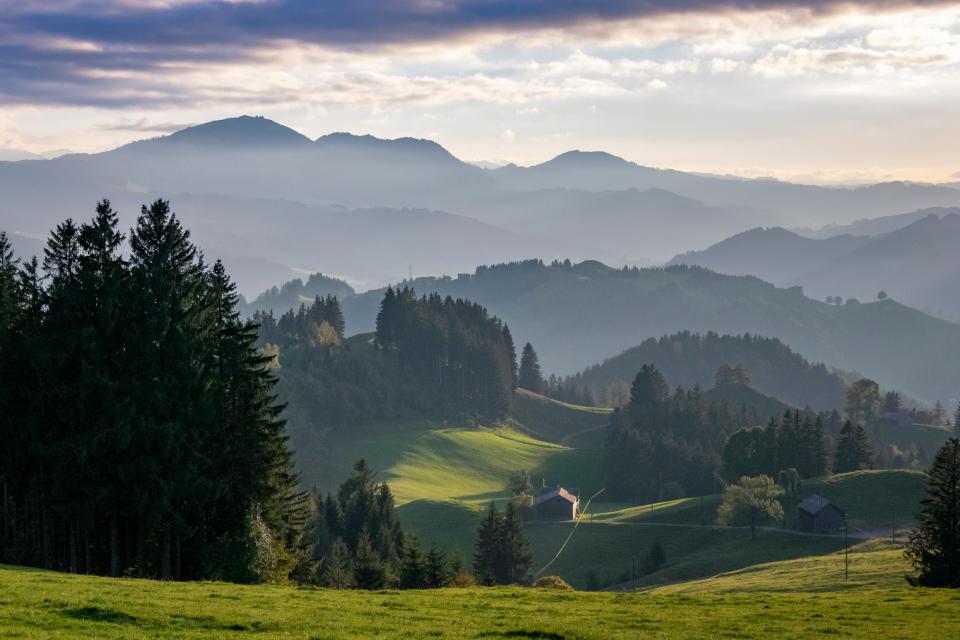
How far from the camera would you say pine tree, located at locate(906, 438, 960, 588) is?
62.5m

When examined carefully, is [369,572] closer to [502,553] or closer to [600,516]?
[502,553]

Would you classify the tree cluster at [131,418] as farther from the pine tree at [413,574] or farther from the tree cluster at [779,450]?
the tree cluster at [779,450]

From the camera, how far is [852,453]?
506ft

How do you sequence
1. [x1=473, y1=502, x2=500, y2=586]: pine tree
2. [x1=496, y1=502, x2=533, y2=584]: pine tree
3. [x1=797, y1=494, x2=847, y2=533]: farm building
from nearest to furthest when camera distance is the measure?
[x1=473, y1=502, x2=500, y2=586]: pine tree
[x1=496, y1=502, x2=533, y2=584]: pine tree
[x1=797, y1=494, x2=847, y2=533]: farm building

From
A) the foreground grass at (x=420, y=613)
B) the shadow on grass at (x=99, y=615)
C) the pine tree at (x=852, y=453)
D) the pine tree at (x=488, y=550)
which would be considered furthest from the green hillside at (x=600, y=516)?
the shadow on grass at (x=99, y=615)

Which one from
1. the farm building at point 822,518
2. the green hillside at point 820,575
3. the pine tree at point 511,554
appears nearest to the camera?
the green hillside at point 820,575

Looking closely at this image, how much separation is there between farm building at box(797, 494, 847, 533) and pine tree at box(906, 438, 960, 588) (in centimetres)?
5312

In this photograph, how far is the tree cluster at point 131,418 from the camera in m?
51.1

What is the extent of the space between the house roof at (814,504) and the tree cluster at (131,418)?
81240mm

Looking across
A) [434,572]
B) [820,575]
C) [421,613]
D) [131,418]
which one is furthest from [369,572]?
[421,613]

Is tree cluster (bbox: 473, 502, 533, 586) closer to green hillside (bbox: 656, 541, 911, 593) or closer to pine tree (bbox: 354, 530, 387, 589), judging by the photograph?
green hillside (bbox: 656, 541, 911, 593)

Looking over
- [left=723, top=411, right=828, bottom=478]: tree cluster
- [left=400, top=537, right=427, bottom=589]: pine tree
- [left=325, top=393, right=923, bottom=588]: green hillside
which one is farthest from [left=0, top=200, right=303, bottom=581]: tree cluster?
[left=723, top=411, right=828, bottom=478]: tree cluster

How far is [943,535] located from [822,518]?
2290 inches

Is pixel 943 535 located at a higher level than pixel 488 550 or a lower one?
higher
